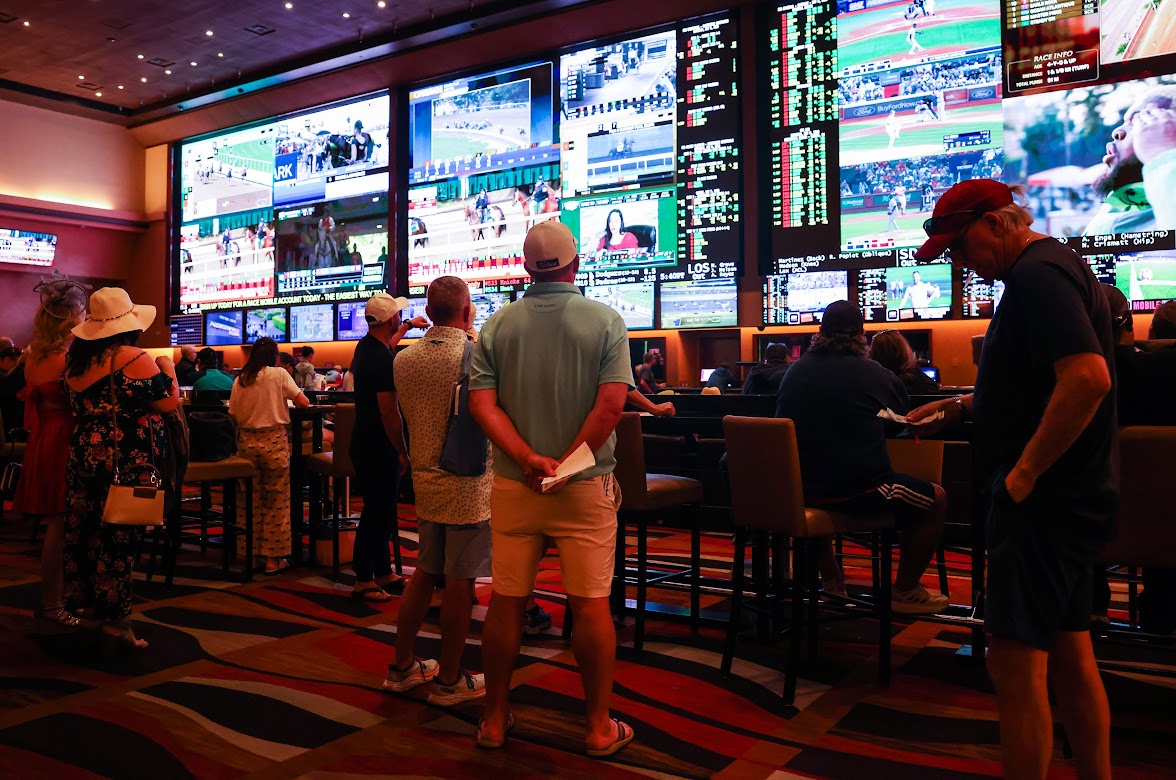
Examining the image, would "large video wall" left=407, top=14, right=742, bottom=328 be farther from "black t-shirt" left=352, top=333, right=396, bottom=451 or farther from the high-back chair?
"black t-shirt" left=352, top=333, right=396, bottom=451

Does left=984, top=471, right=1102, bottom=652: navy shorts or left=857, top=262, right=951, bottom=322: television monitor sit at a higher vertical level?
left=857, top=262, right=951, bottom=322: television monitor

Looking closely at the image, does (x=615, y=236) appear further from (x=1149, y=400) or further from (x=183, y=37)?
(x=1149, y=400)

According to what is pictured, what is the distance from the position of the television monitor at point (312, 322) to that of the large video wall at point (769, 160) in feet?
0.11

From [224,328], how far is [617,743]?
13611 millimetres

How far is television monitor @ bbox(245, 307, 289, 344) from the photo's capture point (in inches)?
537

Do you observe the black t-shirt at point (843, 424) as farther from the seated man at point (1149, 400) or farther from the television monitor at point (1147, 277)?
the television monitor at point (1147, 277)

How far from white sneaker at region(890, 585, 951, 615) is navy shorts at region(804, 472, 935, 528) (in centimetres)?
37

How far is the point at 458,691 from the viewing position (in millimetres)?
3033

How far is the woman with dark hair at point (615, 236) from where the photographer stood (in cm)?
999

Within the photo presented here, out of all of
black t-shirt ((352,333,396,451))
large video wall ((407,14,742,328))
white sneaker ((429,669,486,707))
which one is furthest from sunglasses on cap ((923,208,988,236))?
large video wall ((407,14,742,328))

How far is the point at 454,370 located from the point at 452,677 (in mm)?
1051

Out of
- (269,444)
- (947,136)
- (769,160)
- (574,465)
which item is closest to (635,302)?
(769,160)

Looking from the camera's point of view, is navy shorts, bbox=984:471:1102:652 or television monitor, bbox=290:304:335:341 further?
television monitor, bbox=290:304:335:341

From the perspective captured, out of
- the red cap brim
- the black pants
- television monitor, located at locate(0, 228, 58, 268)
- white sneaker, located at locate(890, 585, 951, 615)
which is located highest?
television monitor, located at locate(0, 228, 58, 268)
